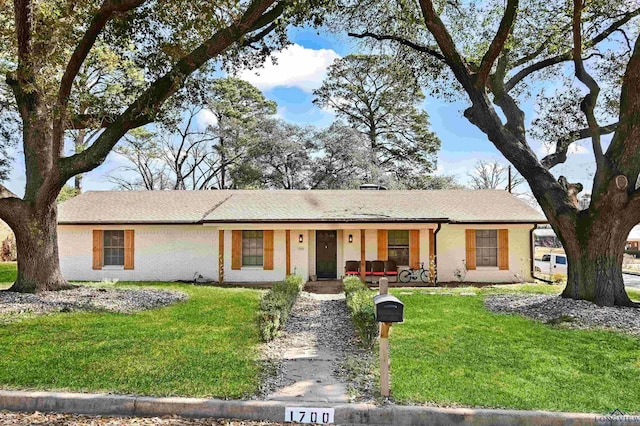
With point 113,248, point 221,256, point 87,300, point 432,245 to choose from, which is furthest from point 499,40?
point 113,248

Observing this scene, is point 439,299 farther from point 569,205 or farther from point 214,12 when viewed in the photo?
point 214,12

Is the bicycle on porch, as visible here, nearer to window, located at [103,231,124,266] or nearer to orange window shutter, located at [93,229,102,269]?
window, located at [103,231,124,266]

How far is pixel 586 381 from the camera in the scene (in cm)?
516

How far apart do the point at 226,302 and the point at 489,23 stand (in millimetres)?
11013

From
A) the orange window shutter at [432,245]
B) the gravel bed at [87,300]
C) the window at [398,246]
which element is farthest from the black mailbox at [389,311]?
the window at [398,246]

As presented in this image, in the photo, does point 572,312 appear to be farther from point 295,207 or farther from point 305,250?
point 295,207

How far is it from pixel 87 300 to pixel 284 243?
698cm

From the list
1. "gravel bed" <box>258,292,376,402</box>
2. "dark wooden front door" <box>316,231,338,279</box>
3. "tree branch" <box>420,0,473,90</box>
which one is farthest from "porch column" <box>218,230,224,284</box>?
"tree branch" <box>420,0,473,90</box>

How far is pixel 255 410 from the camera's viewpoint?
438cm

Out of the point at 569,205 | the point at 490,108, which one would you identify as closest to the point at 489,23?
the point at 490,108

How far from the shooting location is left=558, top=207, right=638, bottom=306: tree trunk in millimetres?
9344

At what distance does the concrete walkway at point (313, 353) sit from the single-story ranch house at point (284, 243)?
4829 millimetres

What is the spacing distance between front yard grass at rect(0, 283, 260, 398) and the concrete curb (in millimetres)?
188

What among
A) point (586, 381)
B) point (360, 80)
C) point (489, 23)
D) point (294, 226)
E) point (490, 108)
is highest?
point (360, 80)
